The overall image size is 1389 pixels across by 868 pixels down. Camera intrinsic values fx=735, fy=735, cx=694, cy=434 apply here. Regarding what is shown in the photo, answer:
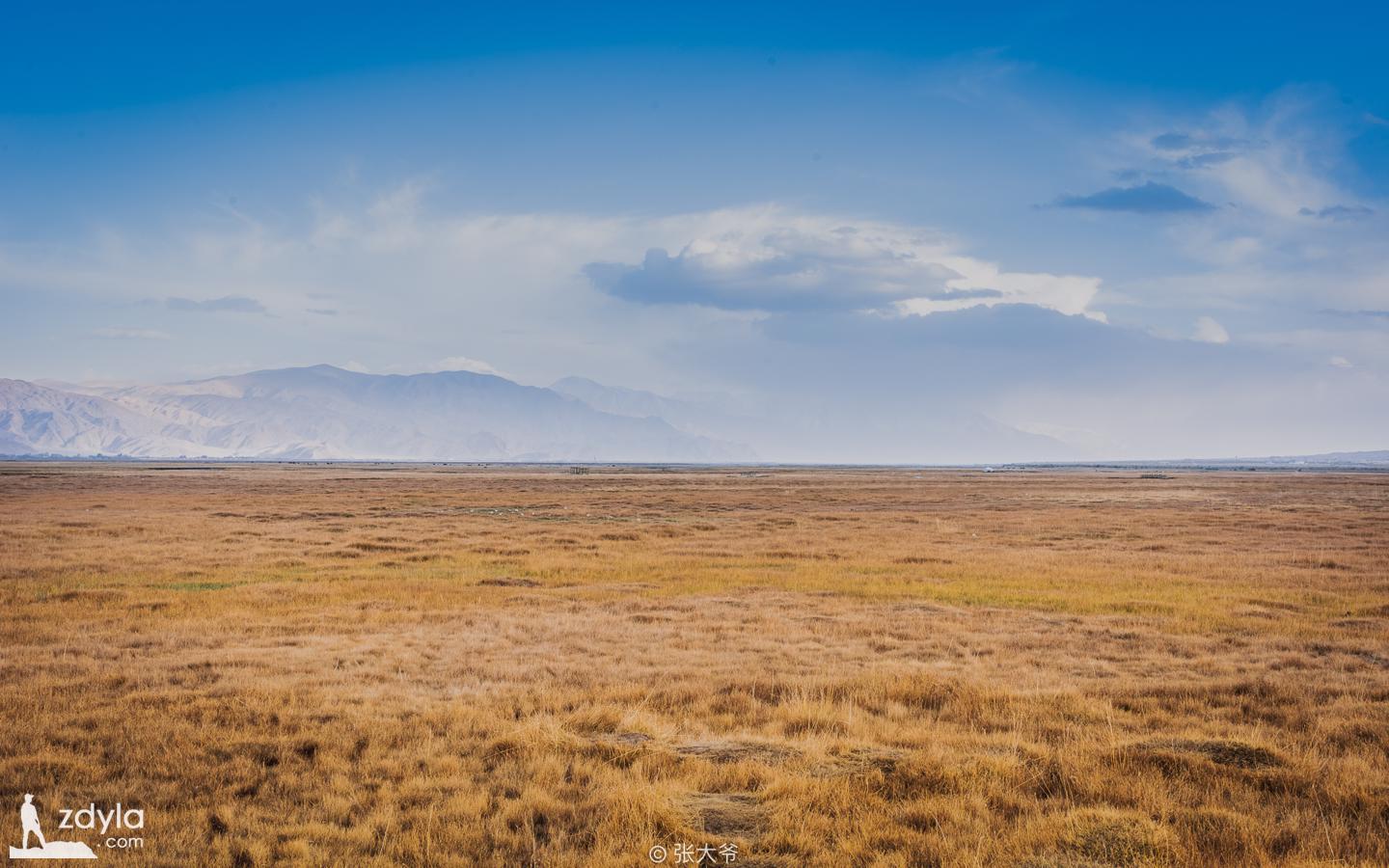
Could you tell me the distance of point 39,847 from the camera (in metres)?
6.97

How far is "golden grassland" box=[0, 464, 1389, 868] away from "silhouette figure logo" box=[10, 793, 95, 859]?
538 millimetres

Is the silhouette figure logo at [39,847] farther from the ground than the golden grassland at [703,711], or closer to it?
farther from the ground

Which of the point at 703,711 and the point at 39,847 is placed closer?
the point at 39,847

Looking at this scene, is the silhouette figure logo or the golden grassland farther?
the golden grassland

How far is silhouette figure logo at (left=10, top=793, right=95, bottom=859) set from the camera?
673 cm

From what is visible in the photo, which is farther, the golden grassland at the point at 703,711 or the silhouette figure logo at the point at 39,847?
the golden grassland at the point at 703,711

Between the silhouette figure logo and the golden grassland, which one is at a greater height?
the silhouette figure logo

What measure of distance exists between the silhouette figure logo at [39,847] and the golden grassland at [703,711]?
54cm

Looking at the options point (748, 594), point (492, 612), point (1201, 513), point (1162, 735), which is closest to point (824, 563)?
point (748, 594)

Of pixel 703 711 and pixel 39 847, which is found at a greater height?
pixel 39 847

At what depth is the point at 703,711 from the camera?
455 inches

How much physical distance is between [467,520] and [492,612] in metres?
31.4

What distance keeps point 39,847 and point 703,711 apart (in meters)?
7.86

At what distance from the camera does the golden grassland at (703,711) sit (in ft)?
24.0
